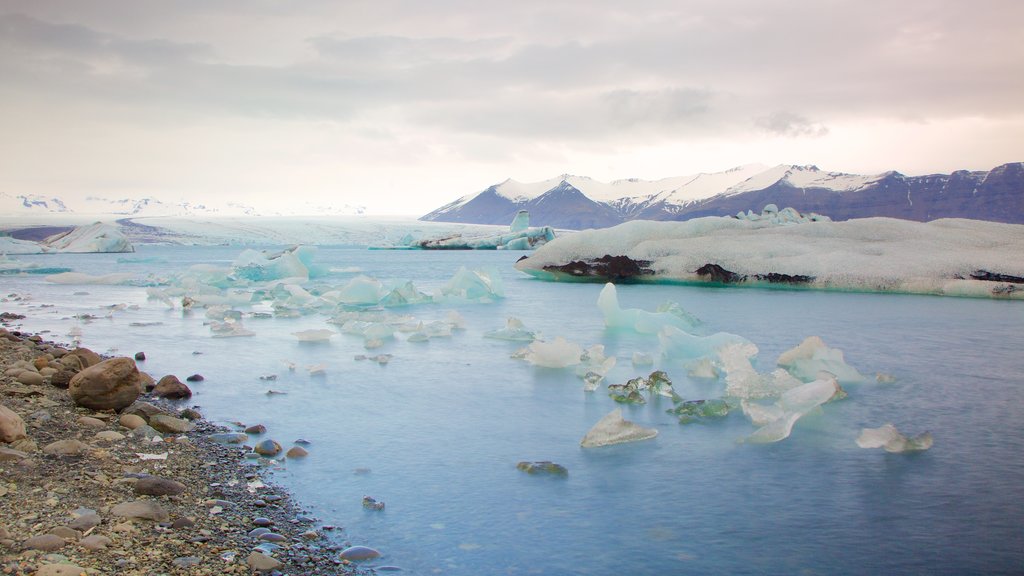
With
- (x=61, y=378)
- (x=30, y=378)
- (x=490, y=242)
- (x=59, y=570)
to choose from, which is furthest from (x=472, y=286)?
(x=490, y=242)

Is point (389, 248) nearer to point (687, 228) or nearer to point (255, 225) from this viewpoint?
point (255, 225)

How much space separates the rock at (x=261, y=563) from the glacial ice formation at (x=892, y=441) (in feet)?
9.03

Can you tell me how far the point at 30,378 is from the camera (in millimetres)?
4062

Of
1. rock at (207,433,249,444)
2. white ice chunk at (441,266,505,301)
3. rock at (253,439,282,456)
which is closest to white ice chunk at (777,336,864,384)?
rock at (253,439,282,456)

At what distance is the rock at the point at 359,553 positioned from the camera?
2203 mm

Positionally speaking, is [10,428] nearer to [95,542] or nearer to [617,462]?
[95,542]

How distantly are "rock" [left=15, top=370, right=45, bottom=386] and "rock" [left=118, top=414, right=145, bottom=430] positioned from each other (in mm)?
884

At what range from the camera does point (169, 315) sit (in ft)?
31.2

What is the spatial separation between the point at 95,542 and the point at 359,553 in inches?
29.1

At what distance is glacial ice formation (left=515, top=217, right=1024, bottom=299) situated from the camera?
39.7 ft

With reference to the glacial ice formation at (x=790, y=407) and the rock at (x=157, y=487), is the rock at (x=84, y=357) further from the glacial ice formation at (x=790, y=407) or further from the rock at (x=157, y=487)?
the glacial ice formation at (x=790, y=407)

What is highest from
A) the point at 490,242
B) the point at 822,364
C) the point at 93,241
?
the point at 490,242

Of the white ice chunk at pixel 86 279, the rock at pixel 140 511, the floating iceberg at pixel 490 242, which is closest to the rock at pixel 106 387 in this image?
the rock at pixel 140 511

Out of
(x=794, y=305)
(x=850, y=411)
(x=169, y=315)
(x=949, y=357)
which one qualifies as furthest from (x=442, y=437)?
(x=794, y=305)
